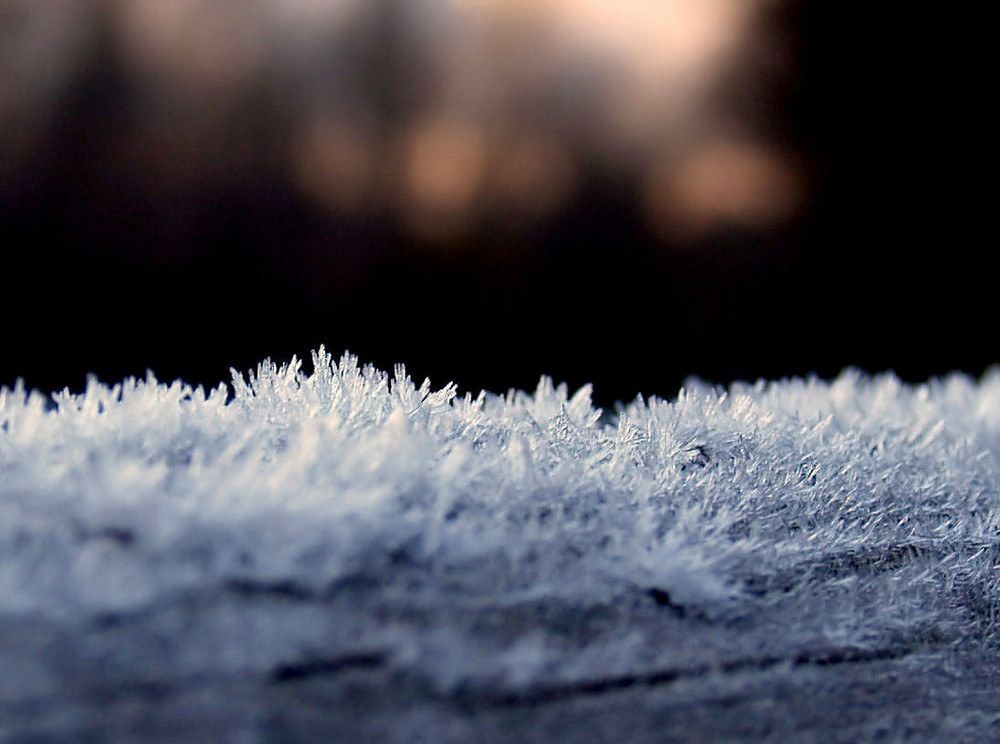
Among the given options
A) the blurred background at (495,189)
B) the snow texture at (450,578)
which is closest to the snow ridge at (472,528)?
the snow texture at (450,578)

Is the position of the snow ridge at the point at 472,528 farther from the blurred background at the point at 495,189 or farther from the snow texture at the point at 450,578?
the blurred background at the point at 495,189

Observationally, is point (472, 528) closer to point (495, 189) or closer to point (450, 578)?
point (450, 578)

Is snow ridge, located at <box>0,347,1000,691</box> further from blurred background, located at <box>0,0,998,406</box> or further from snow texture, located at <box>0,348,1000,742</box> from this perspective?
blurred background, located at <box>0,0,998,406</box>

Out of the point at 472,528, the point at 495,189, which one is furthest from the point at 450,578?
the point at 495,189

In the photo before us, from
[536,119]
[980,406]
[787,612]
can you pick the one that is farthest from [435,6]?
[787,612]

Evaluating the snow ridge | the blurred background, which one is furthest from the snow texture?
the blurred background

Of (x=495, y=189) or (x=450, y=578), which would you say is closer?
(x=450, y=578)
